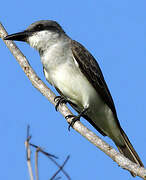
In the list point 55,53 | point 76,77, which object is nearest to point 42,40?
point 55,53

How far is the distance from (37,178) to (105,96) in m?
4.72

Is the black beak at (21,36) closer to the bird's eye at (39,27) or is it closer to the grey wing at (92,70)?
→ the bird's eye at (39,27)

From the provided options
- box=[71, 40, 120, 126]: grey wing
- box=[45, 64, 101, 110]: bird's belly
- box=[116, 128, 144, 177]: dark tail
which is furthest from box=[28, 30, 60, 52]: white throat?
box=[116, 128, 144, 177]: dark tail

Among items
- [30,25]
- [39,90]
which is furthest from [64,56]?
[39,90]

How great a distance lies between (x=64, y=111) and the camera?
17.0ft

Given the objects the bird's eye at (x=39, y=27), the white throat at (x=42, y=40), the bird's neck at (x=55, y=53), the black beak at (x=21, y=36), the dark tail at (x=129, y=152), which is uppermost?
the bird's eye at (x=39, y=27)

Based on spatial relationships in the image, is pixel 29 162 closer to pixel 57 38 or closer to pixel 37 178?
pixel 37 178

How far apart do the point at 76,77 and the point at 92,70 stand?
431mm

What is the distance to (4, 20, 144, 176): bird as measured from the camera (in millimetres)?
6359

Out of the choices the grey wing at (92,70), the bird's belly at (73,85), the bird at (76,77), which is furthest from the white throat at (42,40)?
the bird's belly at (73,85)

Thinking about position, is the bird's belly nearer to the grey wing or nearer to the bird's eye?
the grey wing

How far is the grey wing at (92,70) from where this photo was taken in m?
6.49

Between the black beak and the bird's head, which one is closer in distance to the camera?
the black beak

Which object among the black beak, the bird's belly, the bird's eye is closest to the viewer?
the black beak
